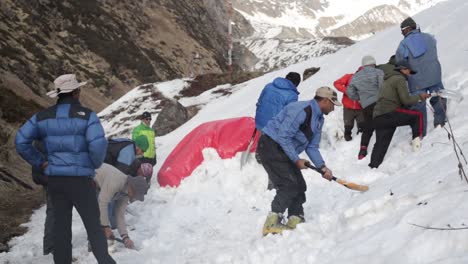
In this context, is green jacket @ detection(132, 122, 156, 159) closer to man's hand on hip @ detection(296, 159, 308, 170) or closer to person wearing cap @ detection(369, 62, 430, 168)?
person wearing cap @ detection(369, 62, 430, 168)

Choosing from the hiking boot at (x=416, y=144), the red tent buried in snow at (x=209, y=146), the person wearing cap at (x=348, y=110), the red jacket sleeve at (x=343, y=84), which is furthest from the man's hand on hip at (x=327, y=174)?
the red jacket sleeve at (x=343, y=84)

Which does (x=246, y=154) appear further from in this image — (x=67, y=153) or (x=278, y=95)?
(x=67, y=153)

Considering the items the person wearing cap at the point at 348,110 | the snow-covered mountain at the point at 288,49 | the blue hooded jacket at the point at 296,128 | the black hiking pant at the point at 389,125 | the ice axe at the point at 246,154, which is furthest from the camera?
the snow-covered mountain at the point at 288,49

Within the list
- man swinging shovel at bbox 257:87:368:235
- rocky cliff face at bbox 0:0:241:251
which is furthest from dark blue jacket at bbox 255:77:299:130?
rocky cliff face at bbox 0:0:241:251

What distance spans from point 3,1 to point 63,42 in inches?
188

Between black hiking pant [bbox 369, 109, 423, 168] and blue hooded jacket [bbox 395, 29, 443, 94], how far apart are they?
628 mm

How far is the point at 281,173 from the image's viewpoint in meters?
5.56

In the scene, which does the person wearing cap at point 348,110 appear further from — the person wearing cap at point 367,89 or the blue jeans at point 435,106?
the blue jeans at point 435,106

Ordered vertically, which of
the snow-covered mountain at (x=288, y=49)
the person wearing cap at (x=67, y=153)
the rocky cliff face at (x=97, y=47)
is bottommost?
the snow-covered mountain at (x=288, y=49)

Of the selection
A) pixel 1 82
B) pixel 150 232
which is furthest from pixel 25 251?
pixel 1 82

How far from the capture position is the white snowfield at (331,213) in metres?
3.72

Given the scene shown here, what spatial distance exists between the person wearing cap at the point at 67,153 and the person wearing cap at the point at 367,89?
4922 millimetres

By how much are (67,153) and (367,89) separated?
533cm

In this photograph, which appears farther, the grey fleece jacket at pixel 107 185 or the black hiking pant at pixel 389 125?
the black hiking pant at pixel 389 125
